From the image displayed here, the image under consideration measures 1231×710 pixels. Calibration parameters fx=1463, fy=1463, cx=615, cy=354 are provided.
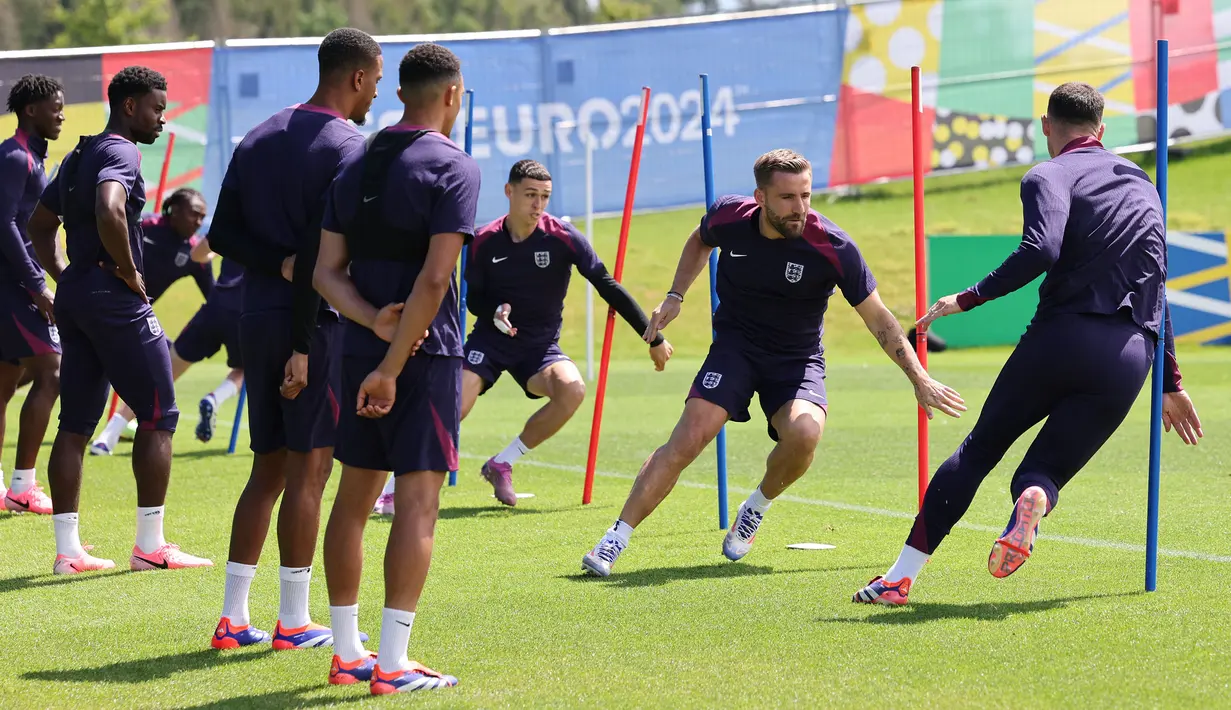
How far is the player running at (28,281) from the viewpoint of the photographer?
26.4 ft

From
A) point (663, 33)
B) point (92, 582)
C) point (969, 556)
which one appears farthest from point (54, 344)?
point (663, 33)

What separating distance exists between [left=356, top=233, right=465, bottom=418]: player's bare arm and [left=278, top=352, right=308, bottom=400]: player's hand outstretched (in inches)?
28.2

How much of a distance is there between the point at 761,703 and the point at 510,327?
5.15 metres

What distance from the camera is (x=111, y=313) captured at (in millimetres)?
6727

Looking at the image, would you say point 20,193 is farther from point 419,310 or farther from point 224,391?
point 419,310

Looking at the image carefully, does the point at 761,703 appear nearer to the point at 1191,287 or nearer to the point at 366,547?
the point at 366,547

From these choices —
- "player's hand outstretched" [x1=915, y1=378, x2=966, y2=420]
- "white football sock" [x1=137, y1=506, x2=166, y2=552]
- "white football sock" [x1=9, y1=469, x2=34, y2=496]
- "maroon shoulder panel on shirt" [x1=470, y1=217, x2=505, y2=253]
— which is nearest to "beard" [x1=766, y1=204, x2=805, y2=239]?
"player's hand outstretched" [x1=915, y1=378, x2=966, y2=420]

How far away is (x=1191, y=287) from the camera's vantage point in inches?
955

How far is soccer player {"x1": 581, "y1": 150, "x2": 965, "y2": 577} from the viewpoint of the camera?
21.7ft

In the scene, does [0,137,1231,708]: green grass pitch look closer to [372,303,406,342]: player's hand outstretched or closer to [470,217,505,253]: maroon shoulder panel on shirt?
[372,303,406,342]: player's hand outstretched

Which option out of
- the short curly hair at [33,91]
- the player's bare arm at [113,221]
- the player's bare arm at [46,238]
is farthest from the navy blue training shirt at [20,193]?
the player's bare arm at [113,221]

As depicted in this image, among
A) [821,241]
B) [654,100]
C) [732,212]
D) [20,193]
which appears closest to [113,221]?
[20,193]

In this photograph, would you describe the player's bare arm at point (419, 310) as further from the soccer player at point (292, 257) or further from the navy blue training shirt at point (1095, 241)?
the navy blue training shirt at point (1095, 241)

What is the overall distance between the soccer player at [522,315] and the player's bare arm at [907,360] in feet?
9.79
